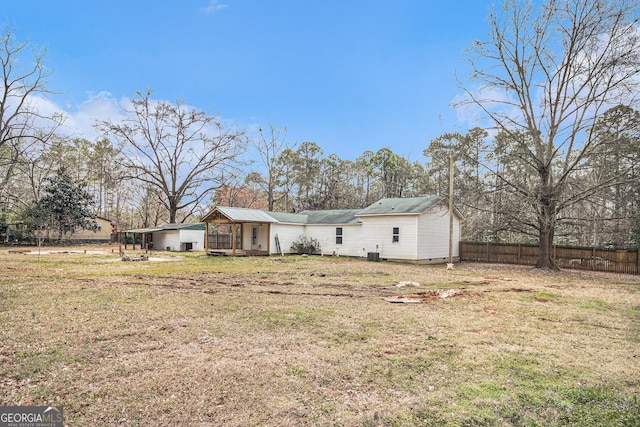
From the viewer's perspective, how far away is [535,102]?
1734cm

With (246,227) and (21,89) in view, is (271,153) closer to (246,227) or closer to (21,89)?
(246,227)

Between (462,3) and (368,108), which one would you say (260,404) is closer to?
(462,3)

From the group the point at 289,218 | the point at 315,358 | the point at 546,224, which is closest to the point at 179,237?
the point at 289,218

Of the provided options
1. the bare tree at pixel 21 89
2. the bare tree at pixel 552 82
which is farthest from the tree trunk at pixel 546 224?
the bare tree at pixel 21 89

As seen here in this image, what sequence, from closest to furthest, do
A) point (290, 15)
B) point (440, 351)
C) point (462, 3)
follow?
1. point (440, 351)
2. point (462, 3)
3. point (290, 15)

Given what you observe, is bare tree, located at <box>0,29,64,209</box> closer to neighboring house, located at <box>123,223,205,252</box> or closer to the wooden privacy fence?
neighboring house, located at <box>123,223,205,252</box>

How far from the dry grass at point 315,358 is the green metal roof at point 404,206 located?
1105 cm

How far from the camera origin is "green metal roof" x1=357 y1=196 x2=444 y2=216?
19.9m

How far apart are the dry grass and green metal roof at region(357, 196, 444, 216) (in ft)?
→ 36.3

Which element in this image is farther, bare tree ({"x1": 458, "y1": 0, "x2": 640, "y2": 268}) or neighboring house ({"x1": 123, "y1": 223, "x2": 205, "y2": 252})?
neighboring house ({"x1": 123, "y1": 223, "x2": 205, "y2": 252})

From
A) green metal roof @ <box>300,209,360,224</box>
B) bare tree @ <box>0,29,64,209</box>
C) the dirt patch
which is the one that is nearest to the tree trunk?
Result: the dirt patch

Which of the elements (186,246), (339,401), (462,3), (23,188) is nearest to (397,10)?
(462,3)

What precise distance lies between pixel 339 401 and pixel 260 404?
0.76 meters

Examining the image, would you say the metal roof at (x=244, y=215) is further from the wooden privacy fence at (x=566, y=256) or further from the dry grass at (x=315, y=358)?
the wooden privacy fence at (x=566, y=256)
